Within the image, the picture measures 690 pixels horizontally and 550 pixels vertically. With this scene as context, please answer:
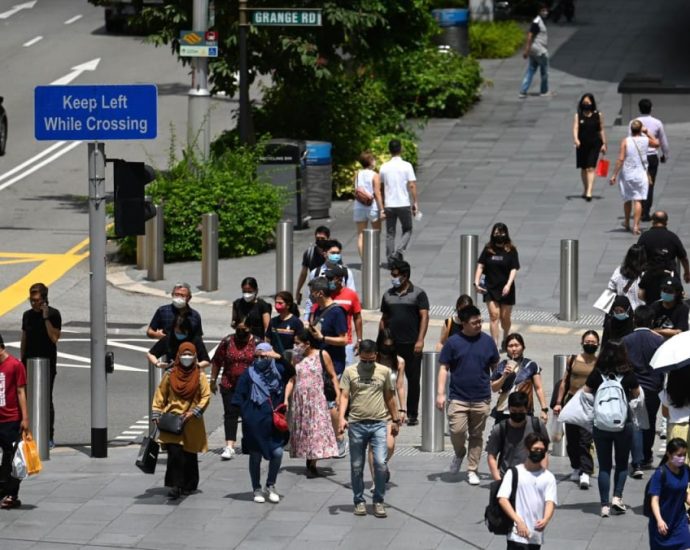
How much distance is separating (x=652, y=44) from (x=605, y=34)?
5.59ft

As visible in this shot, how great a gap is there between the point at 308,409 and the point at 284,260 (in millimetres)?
8008

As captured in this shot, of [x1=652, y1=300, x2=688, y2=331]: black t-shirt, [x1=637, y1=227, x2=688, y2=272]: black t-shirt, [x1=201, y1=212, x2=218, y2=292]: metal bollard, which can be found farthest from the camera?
[x1=201, y1=212, x2=218, y2=292]: metal bollard

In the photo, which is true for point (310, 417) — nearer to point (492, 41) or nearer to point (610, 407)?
point (610, 407)

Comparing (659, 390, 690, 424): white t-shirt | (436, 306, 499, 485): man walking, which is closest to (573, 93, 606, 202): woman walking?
(436, 306, 499, 485): man walking

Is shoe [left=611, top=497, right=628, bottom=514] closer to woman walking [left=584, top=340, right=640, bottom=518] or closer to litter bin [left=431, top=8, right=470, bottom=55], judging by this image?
woman walking [left=584, top=340, right=640, bottom=518]

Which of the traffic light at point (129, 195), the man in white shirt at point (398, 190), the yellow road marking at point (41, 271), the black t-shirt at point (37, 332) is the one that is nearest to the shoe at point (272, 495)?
the traffic light at point (129, 195)

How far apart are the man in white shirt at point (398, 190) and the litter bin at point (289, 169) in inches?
117

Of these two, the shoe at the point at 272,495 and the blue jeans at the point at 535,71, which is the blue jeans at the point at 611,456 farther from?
the blue jeans at the point at 535,71

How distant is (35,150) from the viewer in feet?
108

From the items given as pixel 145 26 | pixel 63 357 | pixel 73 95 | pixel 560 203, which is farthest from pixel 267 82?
pixel 73 95

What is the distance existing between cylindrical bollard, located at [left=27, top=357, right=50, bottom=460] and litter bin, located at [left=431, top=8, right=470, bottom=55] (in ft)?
75.1

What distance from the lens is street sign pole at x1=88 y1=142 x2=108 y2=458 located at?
15.4m

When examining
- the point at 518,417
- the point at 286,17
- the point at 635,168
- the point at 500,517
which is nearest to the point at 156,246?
the point at 286,17

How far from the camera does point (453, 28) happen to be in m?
37.6
